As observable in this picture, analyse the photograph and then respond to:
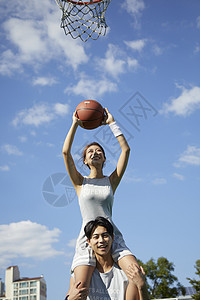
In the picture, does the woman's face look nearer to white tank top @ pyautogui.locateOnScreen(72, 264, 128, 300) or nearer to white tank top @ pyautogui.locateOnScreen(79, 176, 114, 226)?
white tank top @ pyautogui.locateOnScreen(79, 176, 114, 226)

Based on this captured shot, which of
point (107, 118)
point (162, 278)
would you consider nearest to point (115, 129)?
point (107, 118)

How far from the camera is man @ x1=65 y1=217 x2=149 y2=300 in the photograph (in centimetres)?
417

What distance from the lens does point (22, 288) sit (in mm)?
66750

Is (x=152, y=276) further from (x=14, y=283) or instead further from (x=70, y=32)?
(x=14, y=283)

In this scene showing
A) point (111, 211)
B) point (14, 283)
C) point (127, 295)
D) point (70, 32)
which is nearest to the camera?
point (127, 295)

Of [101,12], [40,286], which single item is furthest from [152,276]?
[40,286]

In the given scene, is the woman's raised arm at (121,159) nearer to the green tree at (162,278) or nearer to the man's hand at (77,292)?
the man's hand at (77,292)

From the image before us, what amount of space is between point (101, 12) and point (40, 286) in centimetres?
A: 6802

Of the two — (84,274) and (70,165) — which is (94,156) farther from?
(84,274)

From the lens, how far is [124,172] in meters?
5.44

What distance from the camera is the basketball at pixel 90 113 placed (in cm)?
557

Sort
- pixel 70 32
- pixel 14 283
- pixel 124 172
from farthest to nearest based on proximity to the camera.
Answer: pixel 14 283 < pixel 70 32 < pixel 124 172

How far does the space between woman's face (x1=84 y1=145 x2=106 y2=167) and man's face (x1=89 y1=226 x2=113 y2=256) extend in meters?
1.19

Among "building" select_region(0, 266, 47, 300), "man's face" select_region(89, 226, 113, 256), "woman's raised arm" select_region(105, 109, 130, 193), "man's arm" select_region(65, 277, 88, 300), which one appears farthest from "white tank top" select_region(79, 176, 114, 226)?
"building" select_region(0, 266, 47, 300)
